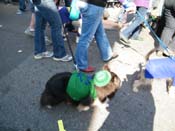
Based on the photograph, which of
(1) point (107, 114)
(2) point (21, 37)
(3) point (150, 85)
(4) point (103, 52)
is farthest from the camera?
(2) point (21, 37)

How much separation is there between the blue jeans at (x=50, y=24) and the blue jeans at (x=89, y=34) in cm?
42

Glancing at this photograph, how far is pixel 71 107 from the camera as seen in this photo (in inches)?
128

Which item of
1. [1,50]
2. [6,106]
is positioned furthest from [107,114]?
[1,50]

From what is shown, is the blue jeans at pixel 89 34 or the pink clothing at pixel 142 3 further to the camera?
the pink clothing at pixel 142 3

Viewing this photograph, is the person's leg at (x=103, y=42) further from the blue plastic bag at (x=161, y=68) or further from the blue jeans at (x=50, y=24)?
the blue plastic bag at (x=161, y=68)

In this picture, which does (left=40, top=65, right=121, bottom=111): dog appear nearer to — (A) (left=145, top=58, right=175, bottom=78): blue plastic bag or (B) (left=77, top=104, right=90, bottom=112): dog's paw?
(B) (left=77, top=104, right=90, bottom=112): dog's paw

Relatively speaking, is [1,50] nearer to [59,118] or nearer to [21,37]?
[21,37]

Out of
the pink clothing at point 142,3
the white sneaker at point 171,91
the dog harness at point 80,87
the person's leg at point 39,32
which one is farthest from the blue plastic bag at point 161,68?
the pink clothing at point 142,3

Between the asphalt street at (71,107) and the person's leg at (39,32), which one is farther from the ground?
the person's leg at (39,32)

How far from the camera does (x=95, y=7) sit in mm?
3350

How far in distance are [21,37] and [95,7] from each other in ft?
7.79

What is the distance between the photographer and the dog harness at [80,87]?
2.85 metres

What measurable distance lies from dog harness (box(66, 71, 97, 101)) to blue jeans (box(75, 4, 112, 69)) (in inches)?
35.4

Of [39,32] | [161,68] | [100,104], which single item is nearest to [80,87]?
[100,104]
